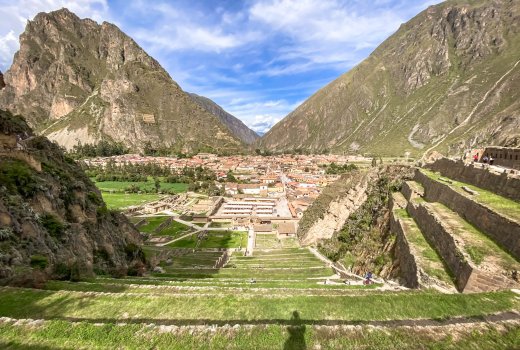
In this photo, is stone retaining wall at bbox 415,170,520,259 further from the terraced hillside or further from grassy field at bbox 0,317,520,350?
grassy field at bbox 0,317,520,350

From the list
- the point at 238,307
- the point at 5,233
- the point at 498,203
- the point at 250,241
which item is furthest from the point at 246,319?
the point at 250,241

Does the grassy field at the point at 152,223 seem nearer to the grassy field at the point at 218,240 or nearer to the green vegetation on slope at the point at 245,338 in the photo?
the grassy field at the point at 218,240

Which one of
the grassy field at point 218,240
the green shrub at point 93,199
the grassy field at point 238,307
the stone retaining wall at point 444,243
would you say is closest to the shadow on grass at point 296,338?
the grassy field at point 238,307

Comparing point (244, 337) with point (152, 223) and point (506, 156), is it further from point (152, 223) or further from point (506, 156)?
point (152, 223)

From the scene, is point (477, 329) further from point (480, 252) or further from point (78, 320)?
point (78, 320)

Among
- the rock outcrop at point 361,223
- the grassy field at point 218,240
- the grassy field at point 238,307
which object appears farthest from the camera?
the grassy field at point 218,240

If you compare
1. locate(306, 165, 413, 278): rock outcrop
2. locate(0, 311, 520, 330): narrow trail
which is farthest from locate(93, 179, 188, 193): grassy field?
locate(0, 311, 520, 330): narrow trail

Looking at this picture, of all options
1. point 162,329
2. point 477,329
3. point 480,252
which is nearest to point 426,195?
point 480,252
